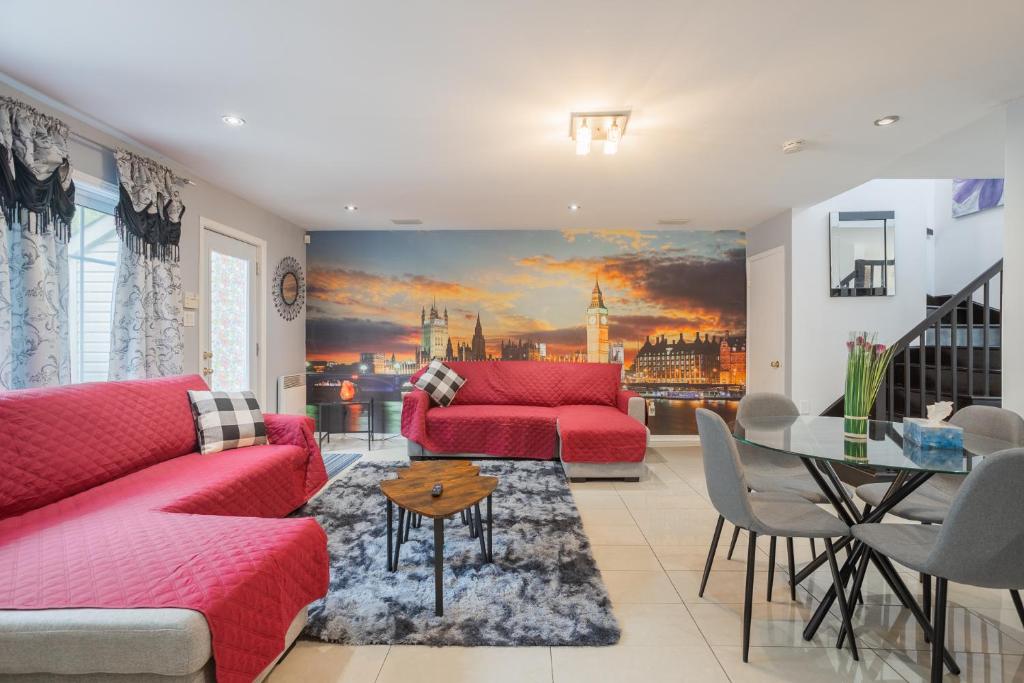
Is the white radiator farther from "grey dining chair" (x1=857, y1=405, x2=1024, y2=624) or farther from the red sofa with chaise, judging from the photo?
"grey dining chair" (x1=857, y1=405, x2=1024, y2=624)

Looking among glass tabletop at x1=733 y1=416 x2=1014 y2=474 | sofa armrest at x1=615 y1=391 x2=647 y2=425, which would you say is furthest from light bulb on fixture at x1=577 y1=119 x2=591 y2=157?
sofa armrest at x1=615 y1=391 x2=647 y2=425

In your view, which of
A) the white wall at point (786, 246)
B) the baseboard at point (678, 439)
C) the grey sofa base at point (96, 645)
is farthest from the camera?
the baseboard at point (678, 439)

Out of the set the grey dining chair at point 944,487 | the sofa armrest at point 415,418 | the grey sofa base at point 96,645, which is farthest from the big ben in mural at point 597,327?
the grey sofa base at point 96,645

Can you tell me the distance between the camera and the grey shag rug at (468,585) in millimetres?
1896

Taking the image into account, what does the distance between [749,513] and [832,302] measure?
365 cm

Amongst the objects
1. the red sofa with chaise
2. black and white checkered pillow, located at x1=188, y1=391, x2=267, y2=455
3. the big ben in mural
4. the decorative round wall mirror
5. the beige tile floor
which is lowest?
the beige tile floor

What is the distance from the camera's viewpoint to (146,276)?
306 cm

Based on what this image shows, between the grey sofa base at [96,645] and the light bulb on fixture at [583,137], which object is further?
the light bulb on fixture at [583,137]

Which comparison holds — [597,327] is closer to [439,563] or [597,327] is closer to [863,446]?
[863,446]

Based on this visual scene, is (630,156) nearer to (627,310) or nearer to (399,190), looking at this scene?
(399,190)

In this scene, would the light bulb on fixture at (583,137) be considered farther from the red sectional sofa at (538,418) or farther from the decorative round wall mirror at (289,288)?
the decorative round wall mirror at (289,288)

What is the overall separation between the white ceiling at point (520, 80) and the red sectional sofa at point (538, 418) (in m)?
2.12

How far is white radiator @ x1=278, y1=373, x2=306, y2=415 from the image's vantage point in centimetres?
488

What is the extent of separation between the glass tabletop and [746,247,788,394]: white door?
2.40 metres
